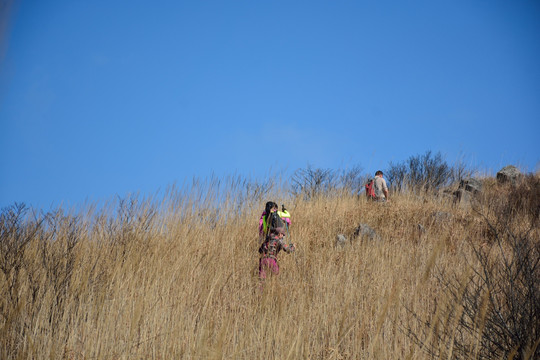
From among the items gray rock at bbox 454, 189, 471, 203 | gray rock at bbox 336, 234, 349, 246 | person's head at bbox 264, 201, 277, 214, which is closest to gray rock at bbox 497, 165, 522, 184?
gray rock at bbox 454, 189, 471, 203

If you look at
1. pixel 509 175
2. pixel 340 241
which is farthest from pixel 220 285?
pixel 509 175

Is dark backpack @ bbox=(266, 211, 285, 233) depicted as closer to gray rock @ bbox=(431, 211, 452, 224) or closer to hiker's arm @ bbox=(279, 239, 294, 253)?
hiker's arm @ bbox=(279, 239, 294, 253)

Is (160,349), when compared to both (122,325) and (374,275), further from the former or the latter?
(374,275)

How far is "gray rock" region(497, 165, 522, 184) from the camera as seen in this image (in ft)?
50.8

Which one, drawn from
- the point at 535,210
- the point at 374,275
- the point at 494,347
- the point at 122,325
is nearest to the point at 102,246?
→ the point at 122,325

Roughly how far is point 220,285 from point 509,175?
1413 centimetres

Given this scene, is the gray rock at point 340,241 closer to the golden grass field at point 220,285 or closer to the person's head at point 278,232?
the golden grass field at point 220,285

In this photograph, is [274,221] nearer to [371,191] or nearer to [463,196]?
[371,191]

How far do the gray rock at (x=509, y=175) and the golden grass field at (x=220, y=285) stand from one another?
610 centimetres

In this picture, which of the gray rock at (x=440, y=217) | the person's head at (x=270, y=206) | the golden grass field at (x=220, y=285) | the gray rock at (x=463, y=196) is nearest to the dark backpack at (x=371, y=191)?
the golden grass field at (x=220, y=285)

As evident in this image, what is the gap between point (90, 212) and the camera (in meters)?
7.11

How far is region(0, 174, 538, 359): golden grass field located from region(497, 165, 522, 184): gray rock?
610 centimetres

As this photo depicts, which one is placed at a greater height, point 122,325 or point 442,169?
point 442,169

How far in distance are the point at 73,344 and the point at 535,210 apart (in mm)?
12204
